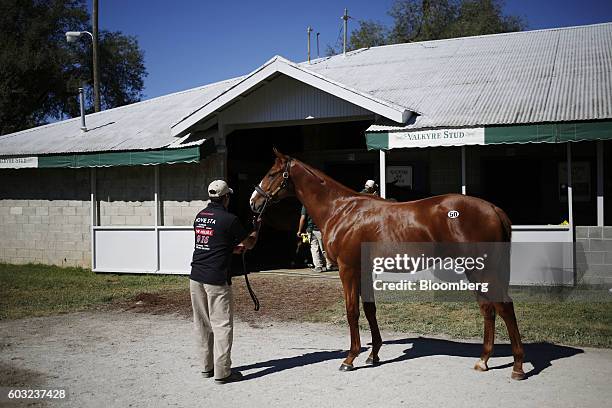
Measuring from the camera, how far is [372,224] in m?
6.12

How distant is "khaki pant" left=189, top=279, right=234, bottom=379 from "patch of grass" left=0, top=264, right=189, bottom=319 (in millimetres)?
4858

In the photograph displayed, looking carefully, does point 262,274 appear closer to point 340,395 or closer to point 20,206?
point 20,206

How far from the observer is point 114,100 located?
3916 cm

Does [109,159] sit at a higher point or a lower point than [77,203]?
higher

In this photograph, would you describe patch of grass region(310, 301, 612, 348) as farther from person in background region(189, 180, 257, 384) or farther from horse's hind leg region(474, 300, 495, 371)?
person in background region(189, 180, 257, 384)

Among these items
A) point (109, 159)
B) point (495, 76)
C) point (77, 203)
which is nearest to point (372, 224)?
point (495, 76)

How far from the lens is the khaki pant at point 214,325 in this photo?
548cm

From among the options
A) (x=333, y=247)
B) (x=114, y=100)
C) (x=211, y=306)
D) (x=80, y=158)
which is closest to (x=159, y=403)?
(x=211, y=306)

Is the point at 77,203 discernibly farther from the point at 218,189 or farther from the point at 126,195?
the point at 218,189

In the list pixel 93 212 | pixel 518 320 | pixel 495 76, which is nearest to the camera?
pixel 518 320

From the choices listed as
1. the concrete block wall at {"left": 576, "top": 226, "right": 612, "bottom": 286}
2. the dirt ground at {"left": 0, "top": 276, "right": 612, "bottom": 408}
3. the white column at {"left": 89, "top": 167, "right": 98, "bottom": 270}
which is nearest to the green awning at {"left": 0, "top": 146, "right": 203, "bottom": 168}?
the white column at {"left": 89, "top": 167, "right": 98, "bottom": 270}

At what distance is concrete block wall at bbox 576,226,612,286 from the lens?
9.90 meters

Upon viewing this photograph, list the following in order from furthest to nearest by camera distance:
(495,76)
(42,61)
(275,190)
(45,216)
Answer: (42,61), (45,216), (495,76), (275,190)

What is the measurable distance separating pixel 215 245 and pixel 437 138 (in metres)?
6.08
